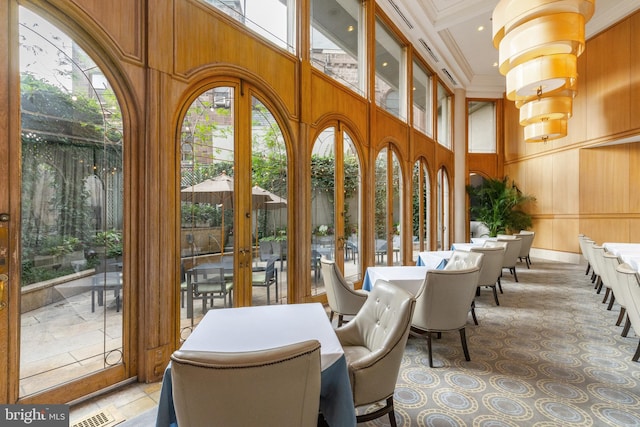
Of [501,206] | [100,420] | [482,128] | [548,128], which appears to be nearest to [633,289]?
[548,128]

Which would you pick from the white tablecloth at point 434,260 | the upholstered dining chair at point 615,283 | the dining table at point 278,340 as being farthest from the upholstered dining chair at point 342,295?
the upholstered dining chair at point 615,283

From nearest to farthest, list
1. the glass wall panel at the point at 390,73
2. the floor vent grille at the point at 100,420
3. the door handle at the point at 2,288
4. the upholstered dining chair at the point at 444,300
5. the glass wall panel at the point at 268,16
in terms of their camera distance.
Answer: the door handle at the point at 2,288, the floor vent grille at the point at 100,420, the upholstered dining chair at the point at 444,300, the glass wall panel at the point at 268,16, the glass wall panel at the point at 390,73

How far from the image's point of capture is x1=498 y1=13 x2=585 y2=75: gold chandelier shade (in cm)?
330

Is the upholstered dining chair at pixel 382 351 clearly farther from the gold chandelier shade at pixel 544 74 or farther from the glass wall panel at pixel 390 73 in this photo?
the glass wall panel at pixel 390 73

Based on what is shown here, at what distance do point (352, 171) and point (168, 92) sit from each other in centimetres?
332

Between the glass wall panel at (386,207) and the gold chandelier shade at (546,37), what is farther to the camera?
the glass wall panel at (386,207)

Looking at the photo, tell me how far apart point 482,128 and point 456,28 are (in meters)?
4.66

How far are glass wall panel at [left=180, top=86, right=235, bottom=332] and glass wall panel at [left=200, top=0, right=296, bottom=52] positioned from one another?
91cm

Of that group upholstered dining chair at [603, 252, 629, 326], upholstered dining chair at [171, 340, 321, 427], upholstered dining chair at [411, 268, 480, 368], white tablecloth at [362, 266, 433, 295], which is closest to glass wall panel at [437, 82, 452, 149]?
upholstered dining chair at [603, 252, 629, 326]

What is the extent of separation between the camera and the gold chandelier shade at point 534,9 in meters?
3.18

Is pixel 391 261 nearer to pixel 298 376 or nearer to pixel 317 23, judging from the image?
pixel 317 23

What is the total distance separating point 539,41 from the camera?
339 centimetres

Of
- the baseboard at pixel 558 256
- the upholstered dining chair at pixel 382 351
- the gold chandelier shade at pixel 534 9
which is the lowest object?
the baseboard at pixel 558 256

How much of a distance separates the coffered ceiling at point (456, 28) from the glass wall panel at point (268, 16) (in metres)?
2.71
